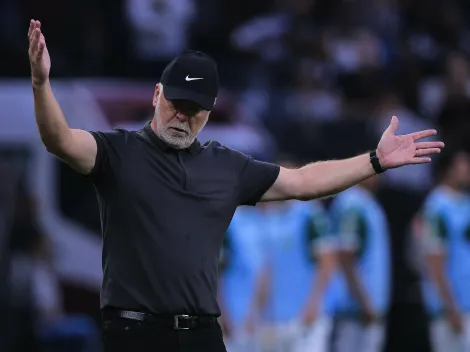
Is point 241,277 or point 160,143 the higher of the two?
point 160,143

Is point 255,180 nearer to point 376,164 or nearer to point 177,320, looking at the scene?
point 376,164

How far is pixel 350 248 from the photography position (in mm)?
10758

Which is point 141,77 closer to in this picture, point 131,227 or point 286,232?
point 286,232

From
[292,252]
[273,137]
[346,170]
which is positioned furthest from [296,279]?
[346,170]

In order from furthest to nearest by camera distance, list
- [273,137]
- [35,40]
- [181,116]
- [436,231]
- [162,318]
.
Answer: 1. [273,137]
2. [436,231]
3. [181,116]
4. [162,318]
5. [35,40]

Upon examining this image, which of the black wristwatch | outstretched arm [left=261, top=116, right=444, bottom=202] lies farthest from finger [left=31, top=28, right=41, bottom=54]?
the black wristwatch

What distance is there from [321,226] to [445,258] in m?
1.00

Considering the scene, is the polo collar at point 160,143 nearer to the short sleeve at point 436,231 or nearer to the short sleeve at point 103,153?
the short sleeve at point 103,153

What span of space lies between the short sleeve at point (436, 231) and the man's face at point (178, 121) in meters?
4.93

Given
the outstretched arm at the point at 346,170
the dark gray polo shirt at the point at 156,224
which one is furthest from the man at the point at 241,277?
the dark gray polo shirt at the point at 156,224

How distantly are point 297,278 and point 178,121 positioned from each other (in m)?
4.98

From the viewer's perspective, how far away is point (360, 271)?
10.9 meters

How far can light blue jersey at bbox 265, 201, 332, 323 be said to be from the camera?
35.4 feet

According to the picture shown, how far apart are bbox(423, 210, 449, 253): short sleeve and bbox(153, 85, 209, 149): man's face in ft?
16.2
